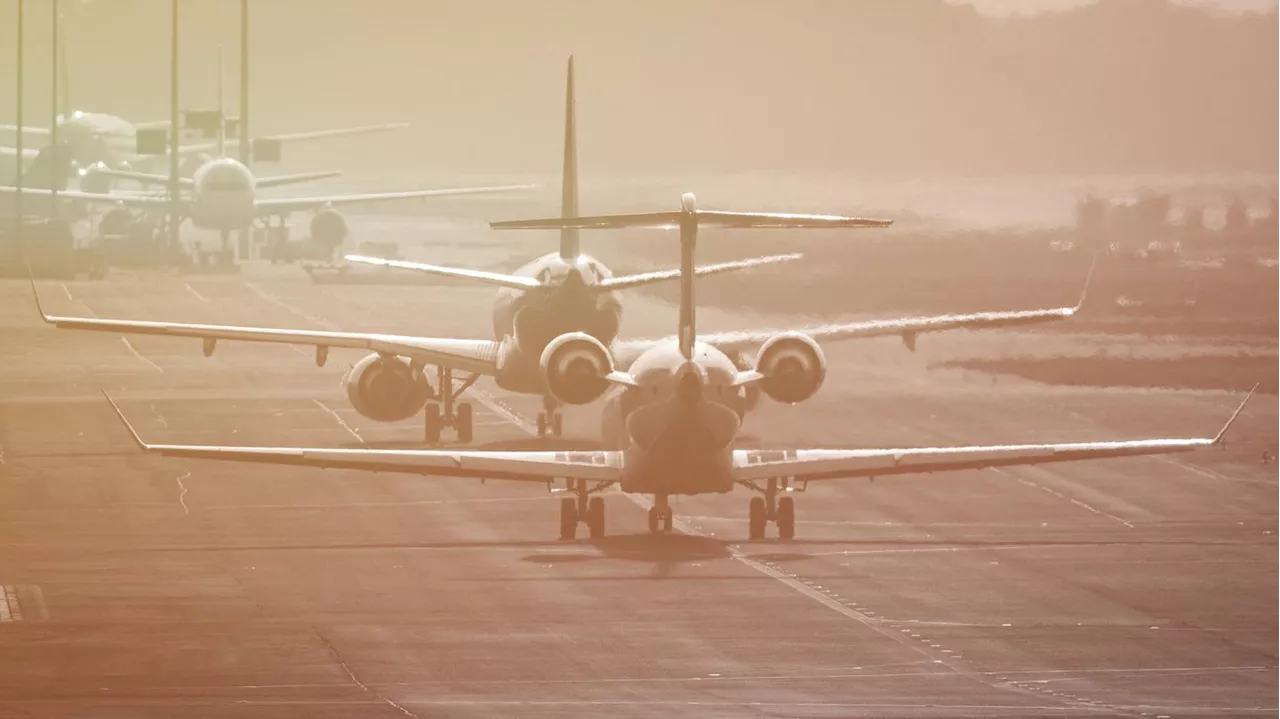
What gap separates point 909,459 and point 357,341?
1942 cm

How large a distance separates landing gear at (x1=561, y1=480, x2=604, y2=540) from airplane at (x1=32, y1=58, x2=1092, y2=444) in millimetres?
11825

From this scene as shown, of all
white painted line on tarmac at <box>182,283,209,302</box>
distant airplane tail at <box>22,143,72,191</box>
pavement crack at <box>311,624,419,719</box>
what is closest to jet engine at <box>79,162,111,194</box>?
distant airplane tail at <box>22,143,72,191</box>

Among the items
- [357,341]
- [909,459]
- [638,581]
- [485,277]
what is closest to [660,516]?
[638,581]

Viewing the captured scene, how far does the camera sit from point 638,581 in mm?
45250

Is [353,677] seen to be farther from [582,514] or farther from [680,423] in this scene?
[582,514]

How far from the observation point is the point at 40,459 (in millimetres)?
62344

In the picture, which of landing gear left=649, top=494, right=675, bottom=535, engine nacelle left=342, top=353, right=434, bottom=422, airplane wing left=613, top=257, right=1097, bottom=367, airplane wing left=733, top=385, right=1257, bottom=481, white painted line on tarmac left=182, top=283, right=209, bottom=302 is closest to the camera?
airplane wing left=733, top=385, right=1257, bottom=481

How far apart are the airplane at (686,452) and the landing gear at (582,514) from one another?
3 centimetres

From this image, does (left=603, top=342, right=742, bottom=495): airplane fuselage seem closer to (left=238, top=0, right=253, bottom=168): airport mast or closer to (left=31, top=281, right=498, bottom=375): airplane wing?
(left=31, top=281, right=498, bottom=375): airplane wing

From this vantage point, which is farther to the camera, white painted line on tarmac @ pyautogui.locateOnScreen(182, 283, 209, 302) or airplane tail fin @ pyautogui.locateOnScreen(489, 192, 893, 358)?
white painted line on tarmac @ pyautogui.locateOnScreen(182, 283, 209, 302)

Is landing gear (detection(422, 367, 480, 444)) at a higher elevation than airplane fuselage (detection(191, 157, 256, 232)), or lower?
lower

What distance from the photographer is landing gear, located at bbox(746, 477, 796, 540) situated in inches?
1940

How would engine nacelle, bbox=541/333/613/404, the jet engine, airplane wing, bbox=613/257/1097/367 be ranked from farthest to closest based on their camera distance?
1. the jet engine
2. airplane wing, bbox=613/257/1097/367
3. engine nacelle, bbox=541/333/613/404

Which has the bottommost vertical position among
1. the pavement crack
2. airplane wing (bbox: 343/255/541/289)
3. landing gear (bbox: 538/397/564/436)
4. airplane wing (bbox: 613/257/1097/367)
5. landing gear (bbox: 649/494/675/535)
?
the pavement crack
